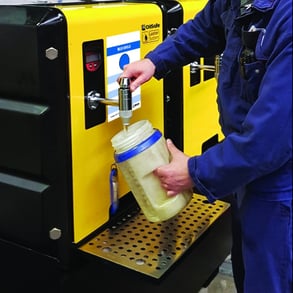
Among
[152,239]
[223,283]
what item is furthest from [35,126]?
[223,283]

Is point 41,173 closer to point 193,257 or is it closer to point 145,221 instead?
point 145,221

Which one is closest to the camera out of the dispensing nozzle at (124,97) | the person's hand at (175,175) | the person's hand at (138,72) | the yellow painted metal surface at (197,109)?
the person's hand at (175,175)

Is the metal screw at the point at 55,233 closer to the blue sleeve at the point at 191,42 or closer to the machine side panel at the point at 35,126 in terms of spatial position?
the machine side panel at the point at 35,126

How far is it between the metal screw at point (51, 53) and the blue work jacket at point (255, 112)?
14.3 inches

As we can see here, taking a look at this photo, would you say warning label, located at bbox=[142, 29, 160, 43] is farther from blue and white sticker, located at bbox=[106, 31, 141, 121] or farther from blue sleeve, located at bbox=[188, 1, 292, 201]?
blue sleeve, located at bbox=[188, 1, 292, 201]

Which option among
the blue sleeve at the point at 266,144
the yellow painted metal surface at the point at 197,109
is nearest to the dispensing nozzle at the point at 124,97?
the blue sleeve at the point at 266,144

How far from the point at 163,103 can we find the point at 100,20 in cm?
38

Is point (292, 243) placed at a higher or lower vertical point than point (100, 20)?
lower

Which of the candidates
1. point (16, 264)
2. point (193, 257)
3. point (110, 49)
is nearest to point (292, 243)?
point (193, 257)

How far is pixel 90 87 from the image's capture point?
121 cm

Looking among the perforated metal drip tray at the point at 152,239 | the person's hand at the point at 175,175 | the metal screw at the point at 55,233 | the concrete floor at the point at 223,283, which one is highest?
the person's hand at the point at 175,175

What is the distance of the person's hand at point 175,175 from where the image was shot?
1069mm

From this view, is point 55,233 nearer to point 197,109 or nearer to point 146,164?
point 146,164

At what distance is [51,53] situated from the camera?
1.10 metres
